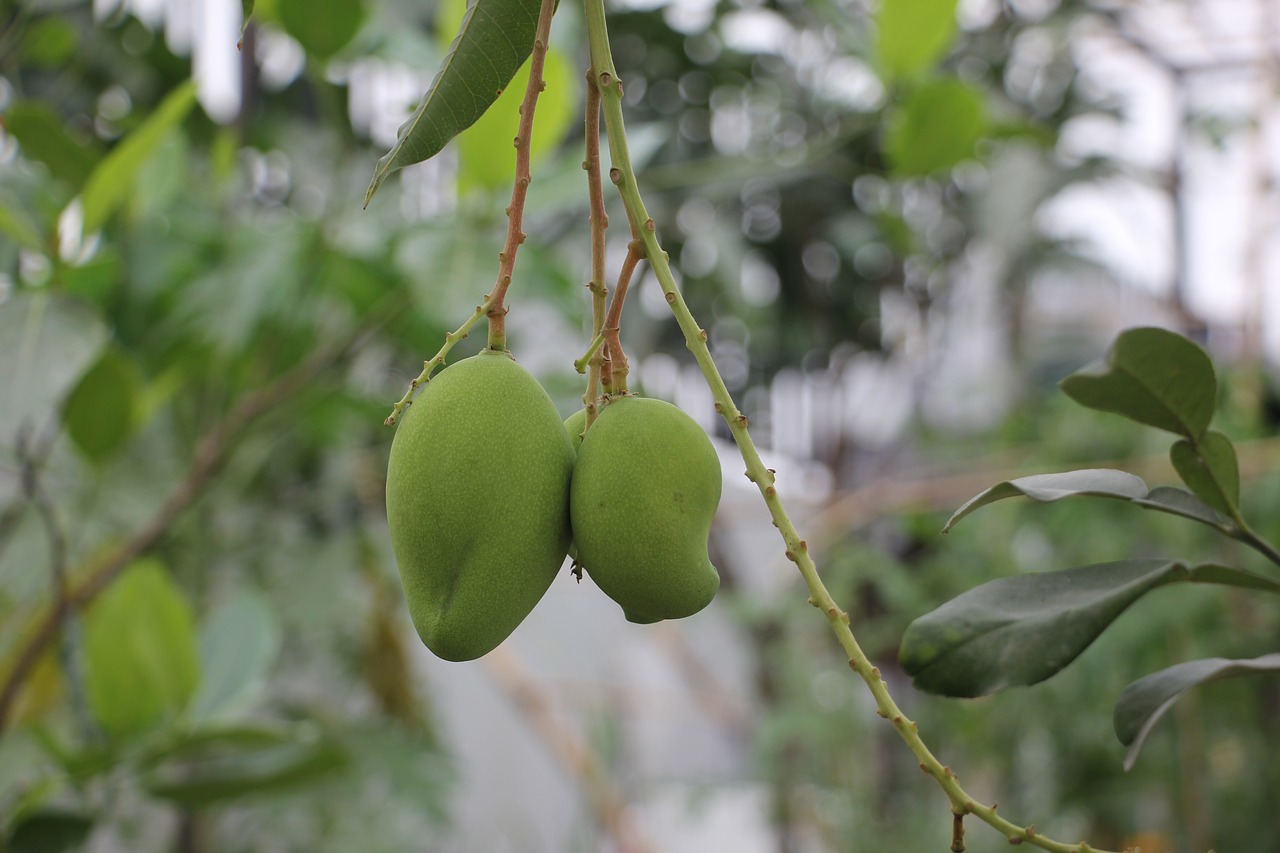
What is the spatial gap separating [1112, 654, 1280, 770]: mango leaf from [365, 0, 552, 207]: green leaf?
0.29m

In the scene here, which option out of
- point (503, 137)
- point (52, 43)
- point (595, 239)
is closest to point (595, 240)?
point (595, 239)

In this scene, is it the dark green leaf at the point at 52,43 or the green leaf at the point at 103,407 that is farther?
the dark green leaf at the point at 52,43

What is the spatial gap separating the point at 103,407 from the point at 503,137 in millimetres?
407

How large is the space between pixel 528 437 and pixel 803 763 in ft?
5.73

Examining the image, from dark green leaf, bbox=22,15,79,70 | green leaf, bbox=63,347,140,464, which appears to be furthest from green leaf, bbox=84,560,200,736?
dark green leaf, bbox=22,15,79,70

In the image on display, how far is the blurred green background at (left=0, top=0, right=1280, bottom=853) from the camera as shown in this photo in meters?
0.88

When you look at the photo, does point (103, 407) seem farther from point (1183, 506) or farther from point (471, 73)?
point (1183, 506)

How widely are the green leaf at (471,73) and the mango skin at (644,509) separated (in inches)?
4.1

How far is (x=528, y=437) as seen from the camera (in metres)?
0.35

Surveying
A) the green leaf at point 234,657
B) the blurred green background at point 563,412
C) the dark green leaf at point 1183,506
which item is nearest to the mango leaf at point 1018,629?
the dark green leaf at point 1183,506

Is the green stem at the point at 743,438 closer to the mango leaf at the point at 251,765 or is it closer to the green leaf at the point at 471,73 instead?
the green leaf at the point at 471,73

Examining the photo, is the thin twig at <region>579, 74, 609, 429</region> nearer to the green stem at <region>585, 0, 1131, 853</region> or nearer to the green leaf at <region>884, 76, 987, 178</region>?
the green stem at <region>585, 0, 1131, 853</region>

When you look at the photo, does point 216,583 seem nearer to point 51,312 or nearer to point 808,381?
point 51,312

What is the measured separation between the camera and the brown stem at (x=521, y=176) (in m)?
0.33
